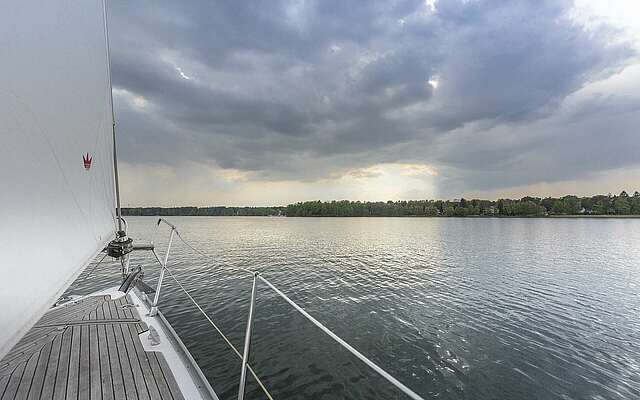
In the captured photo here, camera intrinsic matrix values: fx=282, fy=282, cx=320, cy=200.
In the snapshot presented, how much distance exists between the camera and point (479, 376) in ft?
18.0

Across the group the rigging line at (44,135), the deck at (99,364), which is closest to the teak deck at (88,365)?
the deck at (99,364)

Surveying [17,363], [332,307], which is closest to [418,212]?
[332,307]

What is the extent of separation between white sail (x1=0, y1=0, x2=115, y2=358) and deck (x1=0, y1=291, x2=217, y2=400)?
1.39m

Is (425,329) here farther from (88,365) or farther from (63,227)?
(63,227)

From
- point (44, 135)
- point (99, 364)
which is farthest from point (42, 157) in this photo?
point (99, 364)

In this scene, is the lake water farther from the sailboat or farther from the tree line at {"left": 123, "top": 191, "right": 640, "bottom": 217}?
the tree line at {"left": 123, "top": 191, "right": 640, "bottom": 217}

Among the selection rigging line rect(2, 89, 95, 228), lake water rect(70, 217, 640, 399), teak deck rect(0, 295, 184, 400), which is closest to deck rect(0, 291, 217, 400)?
teak deck rect(0, 295, 184, 400)

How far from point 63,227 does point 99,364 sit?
2228mm

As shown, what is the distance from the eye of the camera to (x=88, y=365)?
3201mm

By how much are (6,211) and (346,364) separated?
5770 mm

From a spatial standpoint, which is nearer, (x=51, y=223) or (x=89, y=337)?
(x=51, y=223)

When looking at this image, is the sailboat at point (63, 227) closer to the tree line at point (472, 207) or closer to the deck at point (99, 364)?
the deck at point (99, 364)

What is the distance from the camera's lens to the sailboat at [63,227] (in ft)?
4.43

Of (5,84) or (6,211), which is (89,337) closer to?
(6,211)
